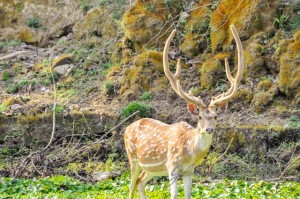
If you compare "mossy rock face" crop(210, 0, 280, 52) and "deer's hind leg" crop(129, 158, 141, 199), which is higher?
"mossy rock face" crop(210, 0, 280, 52)

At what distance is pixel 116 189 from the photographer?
40.2 ft

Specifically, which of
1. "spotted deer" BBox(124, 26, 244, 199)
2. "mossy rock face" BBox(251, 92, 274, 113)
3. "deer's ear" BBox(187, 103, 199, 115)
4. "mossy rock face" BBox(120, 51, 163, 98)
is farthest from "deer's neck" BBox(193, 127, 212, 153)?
"mossy rock face" BBox(120, 51, 163, 98)

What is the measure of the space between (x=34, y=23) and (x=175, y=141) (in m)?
10.4

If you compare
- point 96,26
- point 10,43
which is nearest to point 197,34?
point 96,26

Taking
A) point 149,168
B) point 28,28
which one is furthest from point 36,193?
point 28,28

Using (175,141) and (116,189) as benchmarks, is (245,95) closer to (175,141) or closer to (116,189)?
(116,189)

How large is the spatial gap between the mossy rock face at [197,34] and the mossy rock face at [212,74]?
0.81 m

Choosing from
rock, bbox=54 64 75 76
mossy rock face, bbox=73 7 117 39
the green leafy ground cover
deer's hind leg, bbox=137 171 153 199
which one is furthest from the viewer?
mossy rock face, bbox=73 7 117 39

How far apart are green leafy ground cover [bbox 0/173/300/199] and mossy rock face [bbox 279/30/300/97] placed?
298cm

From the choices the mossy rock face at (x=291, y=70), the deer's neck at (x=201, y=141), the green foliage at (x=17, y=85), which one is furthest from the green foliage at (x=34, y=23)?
the deer's neck at (x=201, y=141)

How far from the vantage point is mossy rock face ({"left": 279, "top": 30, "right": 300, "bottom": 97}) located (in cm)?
1473

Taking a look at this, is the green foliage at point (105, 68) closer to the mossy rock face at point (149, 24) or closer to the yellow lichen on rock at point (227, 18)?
the mossy rock face at point (149, 24)

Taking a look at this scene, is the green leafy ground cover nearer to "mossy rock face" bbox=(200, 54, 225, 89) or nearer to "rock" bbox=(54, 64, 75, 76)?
"mossy rock face" bbox=(200, 54, 225, 89)

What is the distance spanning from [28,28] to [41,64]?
1.84m
